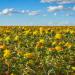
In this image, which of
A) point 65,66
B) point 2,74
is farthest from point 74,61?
point 2,74

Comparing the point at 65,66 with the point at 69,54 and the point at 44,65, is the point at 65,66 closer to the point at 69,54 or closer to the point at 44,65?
the point at 44,65

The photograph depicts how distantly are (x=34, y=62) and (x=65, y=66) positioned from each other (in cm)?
68

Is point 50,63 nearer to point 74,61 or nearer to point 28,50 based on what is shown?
point 74,61

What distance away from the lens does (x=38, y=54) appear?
8.80 meters

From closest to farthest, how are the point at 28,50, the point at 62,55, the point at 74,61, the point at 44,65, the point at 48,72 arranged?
the point at 48,72, the point at 44,65, the point at 74,61, the point at 62,55, the point at 28,50

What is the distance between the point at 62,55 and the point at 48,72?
1.69 meters

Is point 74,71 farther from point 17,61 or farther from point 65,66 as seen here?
point 17,61

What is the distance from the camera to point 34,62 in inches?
313

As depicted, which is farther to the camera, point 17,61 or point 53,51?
point 53,51

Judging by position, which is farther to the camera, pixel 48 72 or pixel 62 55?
pixel 62 55

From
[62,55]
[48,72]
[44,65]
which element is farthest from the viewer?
[62,55]

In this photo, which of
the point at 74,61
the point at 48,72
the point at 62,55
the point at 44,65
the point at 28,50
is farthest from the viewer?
the point at 28,50

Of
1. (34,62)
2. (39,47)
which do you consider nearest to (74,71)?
(34,62)

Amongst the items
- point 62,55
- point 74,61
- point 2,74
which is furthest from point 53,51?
point 2,74
